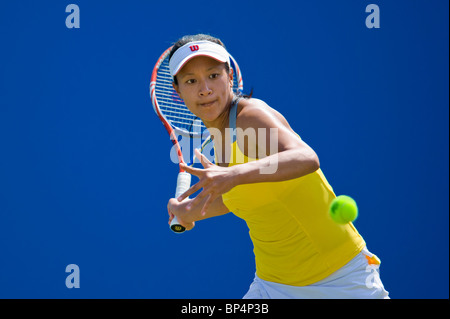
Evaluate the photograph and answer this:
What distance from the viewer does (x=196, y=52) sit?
169 cm

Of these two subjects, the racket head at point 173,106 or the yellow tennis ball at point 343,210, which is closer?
the yellow tennis ball at point 343,210

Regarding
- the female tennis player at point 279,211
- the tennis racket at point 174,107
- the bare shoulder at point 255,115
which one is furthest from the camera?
the tennis racket at point 174,107

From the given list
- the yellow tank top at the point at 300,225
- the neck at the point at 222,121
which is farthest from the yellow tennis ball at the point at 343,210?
the neck at the point at 222,121

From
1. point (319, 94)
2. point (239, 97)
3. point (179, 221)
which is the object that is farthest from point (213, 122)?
point (319, 94)

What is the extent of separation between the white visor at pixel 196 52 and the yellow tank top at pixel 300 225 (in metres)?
0.17

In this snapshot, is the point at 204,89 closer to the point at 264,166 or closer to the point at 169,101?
the point at 264,166

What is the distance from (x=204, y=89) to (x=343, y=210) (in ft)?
1.73

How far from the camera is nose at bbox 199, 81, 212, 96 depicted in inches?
66.7

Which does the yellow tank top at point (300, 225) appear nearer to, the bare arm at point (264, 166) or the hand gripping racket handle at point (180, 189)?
the bare arm at point (264, 166)

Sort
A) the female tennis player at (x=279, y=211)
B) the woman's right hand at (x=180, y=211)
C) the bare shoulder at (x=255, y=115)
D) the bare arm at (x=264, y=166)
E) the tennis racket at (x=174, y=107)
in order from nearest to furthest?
the bare arm at (x=264, y=166) → the bare shoulder at (x=255, y=115) → the female tennis player at (x=279, y=211) → the woman's right hand at (x=180, y=211) → the tennis racket at (x=174, y=107)

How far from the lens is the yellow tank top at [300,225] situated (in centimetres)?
164

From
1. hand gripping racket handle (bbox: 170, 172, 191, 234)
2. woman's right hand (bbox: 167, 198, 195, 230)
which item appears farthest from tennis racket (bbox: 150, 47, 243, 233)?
woman's right hand (bbox: 167, 198, 195, 230)

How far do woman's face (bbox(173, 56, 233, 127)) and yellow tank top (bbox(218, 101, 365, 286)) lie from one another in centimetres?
6

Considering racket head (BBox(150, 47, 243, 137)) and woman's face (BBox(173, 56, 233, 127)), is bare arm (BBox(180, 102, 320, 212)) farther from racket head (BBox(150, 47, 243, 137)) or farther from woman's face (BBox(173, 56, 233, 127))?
racket head (BBox(150, 47, 243, 137))
